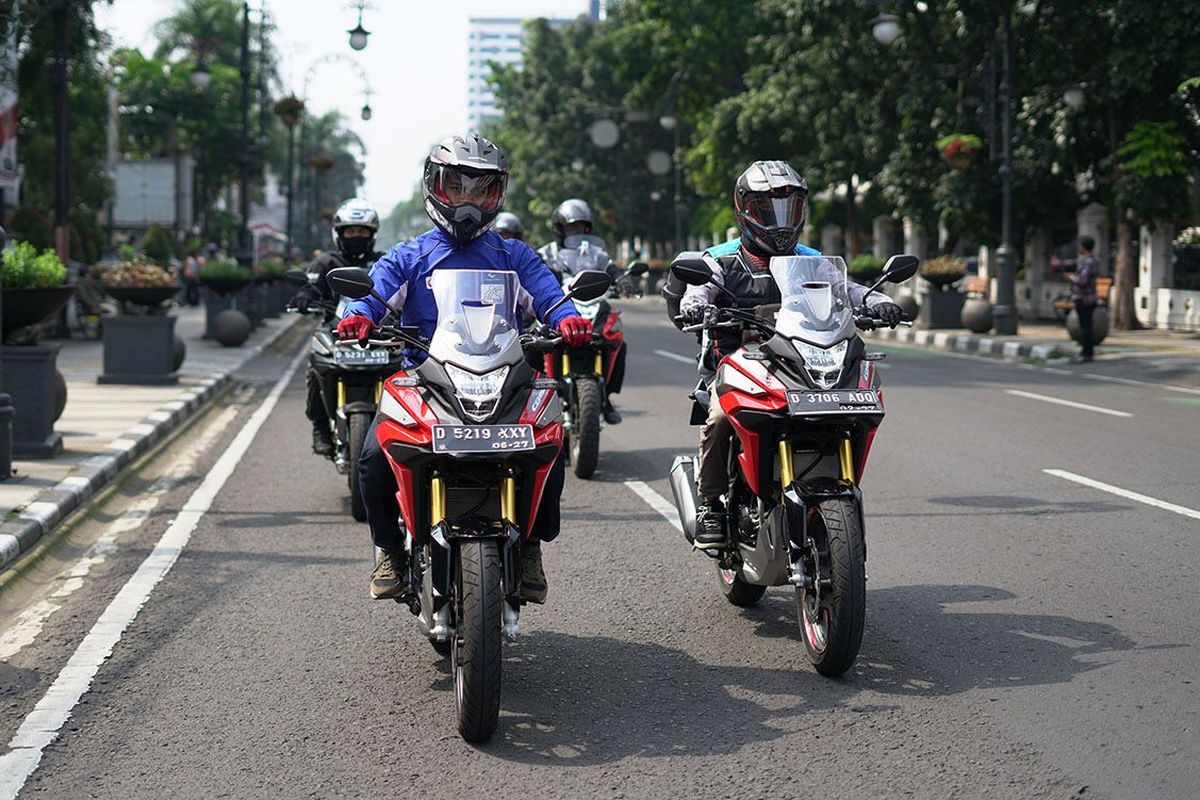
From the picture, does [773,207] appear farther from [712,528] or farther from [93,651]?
[93,651]

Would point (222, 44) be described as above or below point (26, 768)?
above

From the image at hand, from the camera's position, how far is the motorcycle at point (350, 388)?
29.8 ft

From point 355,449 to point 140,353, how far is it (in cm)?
996

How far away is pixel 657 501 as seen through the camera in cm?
984

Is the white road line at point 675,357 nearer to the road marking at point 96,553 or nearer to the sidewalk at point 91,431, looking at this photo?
the sidewalk at point 91,431

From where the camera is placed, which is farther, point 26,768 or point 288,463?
point 288,463

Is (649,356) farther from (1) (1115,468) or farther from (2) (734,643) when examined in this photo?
(2) (734,643)

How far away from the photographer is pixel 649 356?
23.8 m

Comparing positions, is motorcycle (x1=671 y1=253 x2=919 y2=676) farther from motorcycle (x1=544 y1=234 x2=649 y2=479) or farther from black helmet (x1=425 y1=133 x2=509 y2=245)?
motorcycle (x1=544 y1=234 x2=649 y2=479)

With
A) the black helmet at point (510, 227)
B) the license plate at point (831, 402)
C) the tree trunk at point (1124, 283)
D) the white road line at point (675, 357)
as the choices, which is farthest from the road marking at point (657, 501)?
the tree trunk at point (1124, 283)

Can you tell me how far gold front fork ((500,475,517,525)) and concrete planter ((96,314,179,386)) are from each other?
13623 mm

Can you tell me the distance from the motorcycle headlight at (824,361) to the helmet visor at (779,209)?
82cm

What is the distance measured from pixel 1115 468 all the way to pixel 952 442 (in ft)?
6.23

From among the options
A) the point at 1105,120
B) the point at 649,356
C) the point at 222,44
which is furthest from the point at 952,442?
the point at 222,44
